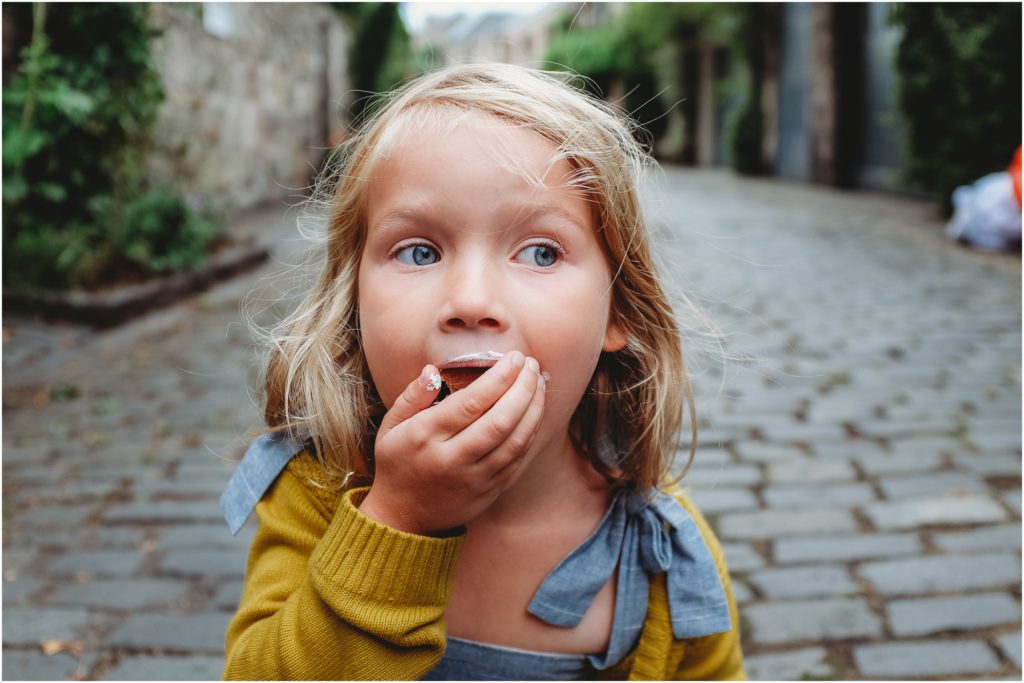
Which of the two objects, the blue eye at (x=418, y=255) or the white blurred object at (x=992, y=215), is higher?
the blue eye at (x=418, y=255)

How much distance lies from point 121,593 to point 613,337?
1.61 metres

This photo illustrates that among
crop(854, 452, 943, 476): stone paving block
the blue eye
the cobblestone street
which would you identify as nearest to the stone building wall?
the cobblestone street

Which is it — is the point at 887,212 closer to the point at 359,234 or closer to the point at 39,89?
the point at 39,89

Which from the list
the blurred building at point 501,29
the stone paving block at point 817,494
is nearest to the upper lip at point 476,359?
the stone paving block at point 817,494

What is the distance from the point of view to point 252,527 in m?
2.93

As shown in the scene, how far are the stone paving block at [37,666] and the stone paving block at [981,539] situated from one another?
2.29m

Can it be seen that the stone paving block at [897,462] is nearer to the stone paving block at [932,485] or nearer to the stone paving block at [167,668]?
the stone paving block at [932,485]

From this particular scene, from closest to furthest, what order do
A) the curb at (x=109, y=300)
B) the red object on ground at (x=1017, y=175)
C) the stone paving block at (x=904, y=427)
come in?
the stone paving block at (x=904, y=427) < the curb at (x=109, y=300) < the red object on ground at (x=1017, y=175)

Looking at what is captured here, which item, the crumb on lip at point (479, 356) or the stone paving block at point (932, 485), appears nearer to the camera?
the crumb on lip at point (479, 356)

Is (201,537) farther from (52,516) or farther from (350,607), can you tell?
(350,607)

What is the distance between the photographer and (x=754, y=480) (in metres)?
3.21

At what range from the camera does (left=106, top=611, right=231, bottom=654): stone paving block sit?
219 centimetres

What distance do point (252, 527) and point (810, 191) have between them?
1350 cm

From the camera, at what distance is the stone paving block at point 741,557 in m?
2.59
